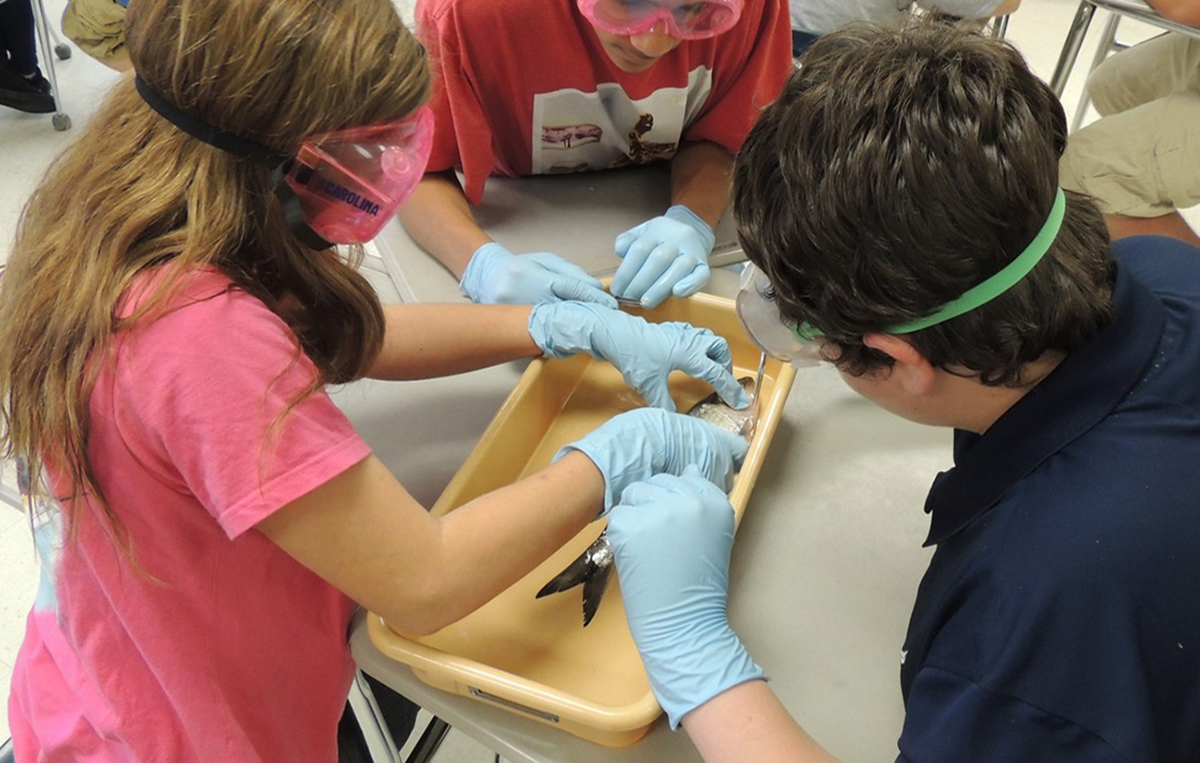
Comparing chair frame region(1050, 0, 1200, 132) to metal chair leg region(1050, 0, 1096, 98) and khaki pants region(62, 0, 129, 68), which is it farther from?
khaki pants region(62, 0, 129, 68)

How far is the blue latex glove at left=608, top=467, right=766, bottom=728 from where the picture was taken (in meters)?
0.78

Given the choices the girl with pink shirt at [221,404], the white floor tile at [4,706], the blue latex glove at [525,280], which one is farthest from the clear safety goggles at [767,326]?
the white floor tile at [4,706]

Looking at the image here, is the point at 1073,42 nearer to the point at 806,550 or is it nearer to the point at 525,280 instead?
the point at 525,280

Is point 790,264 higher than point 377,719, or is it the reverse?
point 790,264

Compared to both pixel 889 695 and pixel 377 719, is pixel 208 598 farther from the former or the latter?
pixel 889 695

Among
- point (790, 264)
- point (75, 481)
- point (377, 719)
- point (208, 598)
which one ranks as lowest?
point (377, 719)

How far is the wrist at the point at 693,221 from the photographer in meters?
1.34

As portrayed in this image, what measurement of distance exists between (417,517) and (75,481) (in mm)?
281

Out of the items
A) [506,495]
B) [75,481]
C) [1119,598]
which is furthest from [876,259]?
[75,481]

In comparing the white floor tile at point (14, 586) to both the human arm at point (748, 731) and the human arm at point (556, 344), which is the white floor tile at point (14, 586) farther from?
the human arm at point (748, 731)

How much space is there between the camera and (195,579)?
0.81 metres

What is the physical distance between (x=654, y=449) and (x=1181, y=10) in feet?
4.40

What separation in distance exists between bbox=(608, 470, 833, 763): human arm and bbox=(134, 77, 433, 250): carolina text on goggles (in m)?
0.38

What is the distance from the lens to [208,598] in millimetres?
823
